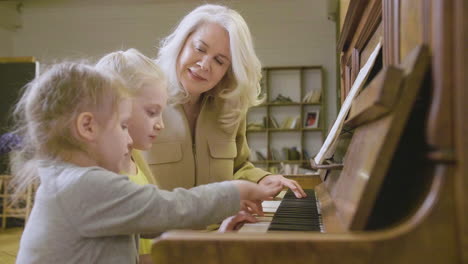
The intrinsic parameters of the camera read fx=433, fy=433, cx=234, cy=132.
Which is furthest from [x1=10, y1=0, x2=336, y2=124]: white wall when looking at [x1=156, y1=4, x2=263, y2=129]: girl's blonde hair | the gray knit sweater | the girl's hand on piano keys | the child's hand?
the gray knit sweater

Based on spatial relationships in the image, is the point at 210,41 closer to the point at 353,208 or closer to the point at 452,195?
the point at 353,208

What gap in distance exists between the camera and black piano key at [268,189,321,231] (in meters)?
1.05

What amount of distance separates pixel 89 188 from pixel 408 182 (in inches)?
26.9

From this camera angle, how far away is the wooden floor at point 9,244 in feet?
13.5

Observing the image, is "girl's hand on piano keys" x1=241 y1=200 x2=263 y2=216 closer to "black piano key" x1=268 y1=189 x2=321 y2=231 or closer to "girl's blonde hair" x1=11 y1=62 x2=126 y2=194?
"black piano key" x1=268 y1=189 x2=321 y2=231

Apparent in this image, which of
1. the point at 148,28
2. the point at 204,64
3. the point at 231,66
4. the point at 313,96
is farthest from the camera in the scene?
the point at 148,28

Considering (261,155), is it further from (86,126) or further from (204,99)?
(86,126)

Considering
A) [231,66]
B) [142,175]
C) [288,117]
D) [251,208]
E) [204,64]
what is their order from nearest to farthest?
1. [251,208]
2. [142,175]
3. [204,64]
4. [231,66]
5. [288,117]

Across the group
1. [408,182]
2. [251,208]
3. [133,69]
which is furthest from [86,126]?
[408,182]

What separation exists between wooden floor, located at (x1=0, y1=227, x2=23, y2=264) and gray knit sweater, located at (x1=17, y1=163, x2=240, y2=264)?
3.38 m

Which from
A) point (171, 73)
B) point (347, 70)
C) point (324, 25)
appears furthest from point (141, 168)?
point (324, 25)

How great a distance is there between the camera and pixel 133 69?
151 centimetres

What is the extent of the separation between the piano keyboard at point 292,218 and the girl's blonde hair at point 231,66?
0.67 m

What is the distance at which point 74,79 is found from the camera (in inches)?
44.8
